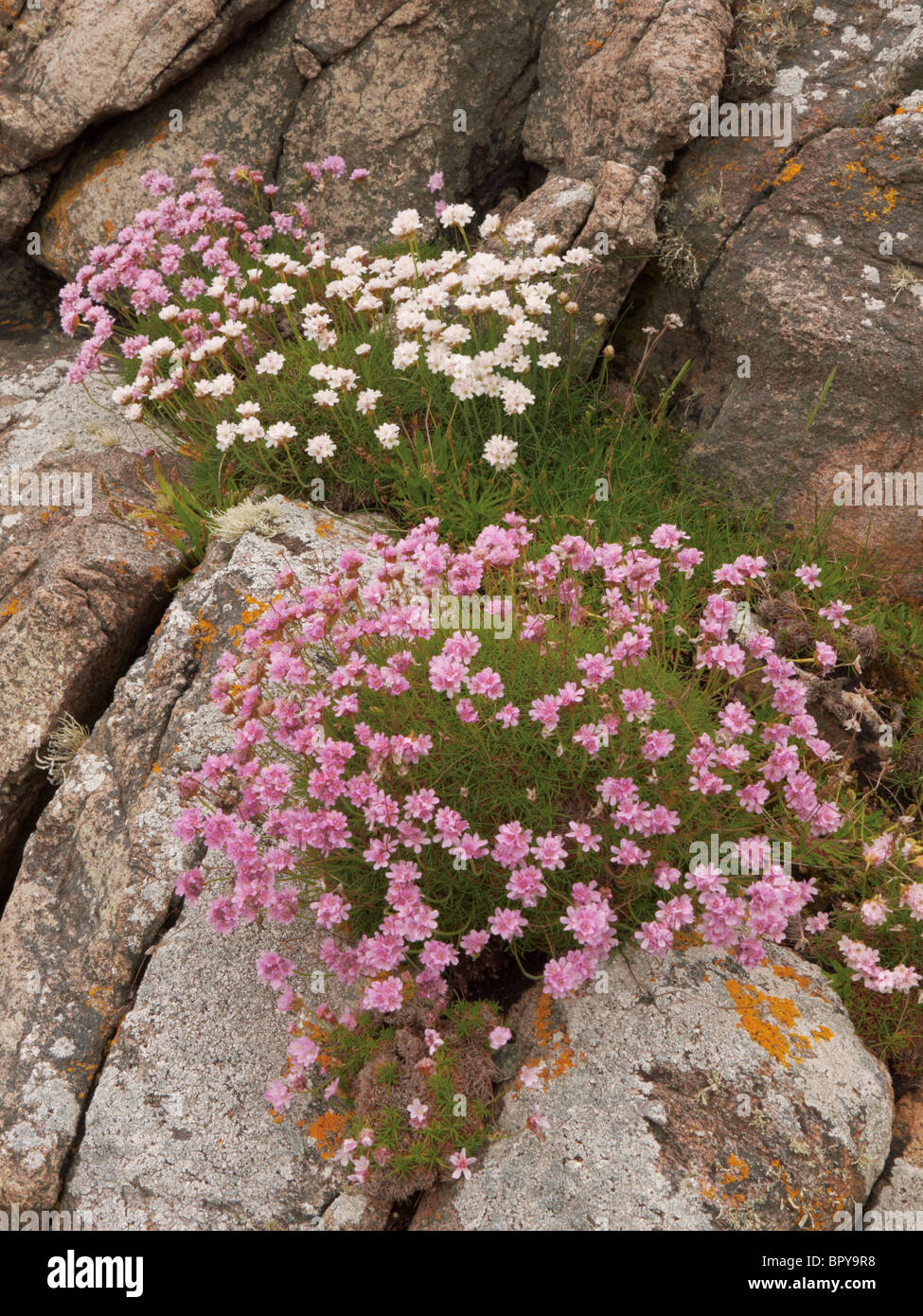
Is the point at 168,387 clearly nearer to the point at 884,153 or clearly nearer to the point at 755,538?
the point at 755,538

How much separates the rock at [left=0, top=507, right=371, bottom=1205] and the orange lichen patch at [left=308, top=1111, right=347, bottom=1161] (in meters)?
0.11

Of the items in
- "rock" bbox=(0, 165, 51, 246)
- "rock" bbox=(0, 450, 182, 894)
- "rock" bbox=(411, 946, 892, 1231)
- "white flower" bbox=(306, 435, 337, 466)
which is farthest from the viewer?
"rock" bbox=(0, 165, 51, 246)

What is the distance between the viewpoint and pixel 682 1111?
3.45 metres

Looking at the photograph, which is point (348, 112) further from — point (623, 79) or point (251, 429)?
point (251, 429)

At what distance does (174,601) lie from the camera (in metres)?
5.24

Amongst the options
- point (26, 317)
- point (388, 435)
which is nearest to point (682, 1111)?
point (388, 435)

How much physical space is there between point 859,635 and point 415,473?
2.64 metres

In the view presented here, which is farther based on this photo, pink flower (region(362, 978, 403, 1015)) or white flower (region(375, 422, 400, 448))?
white flower (region(375, 422, 400, 448))

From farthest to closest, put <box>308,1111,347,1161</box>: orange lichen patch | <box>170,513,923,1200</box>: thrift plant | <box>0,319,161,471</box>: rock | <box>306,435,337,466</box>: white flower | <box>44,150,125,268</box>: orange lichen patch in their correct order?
<box>44,150,125,268</box>: orange lichen patch < <box>0,319,161,471</box>: rock < <box>306,435,337,466</box>: white flower < <box>308,1111,347,1161</box>: orange lichen patch < <box>170,513,923,1200</box>: thrift plant

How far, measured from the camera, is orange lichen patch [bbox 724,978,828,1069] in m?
3.61

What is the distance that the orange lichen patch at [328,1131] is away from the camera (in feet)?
11.8

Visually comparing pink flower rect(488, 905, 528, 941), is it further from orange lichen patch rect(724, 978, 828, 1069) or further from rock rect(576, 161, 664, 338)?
rock rect(576, 161, 664, 338)

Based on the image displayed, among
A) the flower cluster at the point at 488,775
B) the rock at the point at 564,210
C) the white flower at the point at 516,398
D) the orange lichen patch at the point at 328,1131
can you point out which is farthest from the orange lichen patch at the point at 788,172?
the orange lichen patch at the point at 328,1131

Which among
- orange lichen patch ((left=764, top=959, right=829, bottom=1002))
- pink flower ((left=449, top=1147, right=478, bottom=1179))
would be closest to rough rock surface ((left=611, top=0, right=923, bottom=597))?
orange lichen patch ((left=764, top=959, right=829, bottom=1002))
